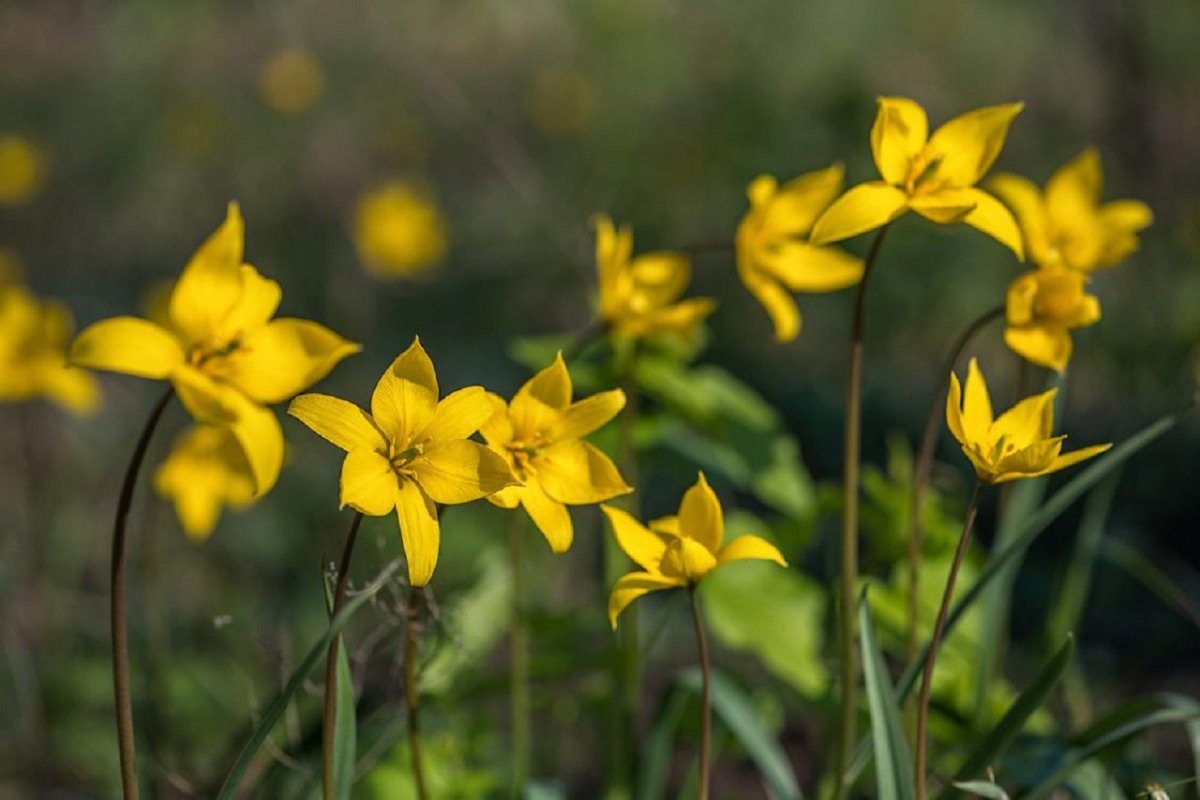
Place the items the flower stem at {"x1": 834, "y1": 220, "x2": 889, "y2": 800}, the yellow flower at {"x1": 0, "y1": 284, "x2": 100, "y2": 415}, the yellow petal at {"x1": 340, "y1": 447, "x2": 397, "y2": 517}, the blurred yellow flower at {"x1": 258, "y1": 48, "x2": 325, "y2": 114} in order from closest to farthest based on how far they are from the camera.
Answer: the yellow petal at {"x1": 340, "y1": 447, "x2": 397, "y2": 517} → the flower stem at {"x1": 834, "y1": 220, "x2": 889, "y2": 800} → the yellow flower at {"x1": 0, "y1": 284, "x2": 100, "y2": 415} → the blurred yellow flower at {"x1": 258, "y1": 48, "x2": 325, "y2": 114}

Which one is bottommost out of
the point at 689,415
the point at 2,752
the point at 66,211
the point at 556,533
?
the point at 66,211

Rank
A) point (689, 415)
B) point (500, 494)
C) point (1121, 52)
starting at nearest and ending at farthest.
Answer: point (500, 494) → point (689, 415) → point (1121, 52)

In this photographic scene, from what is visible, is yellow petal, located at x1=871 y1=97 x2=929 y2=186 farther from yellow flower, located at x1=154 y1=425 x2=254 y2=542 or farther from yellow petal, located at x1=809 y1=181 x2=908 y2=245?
yellow flower, located at x1=154 y1=425 x2=254 y2=542

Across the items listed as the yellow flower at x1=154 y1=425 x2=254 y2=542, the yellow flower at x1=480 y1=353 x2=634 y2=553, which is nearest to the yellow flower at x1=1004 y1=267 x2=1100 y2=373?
the yellow flower at x1=480 y1=353 x2=634 y2=553

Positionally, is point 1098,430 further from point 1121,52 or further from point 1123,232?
point 1123,232

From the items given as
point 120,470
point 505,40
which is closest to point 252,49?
point 505,40

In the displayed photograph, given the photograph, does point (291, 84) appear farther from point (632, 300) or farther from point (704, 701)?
point (704, 701)
